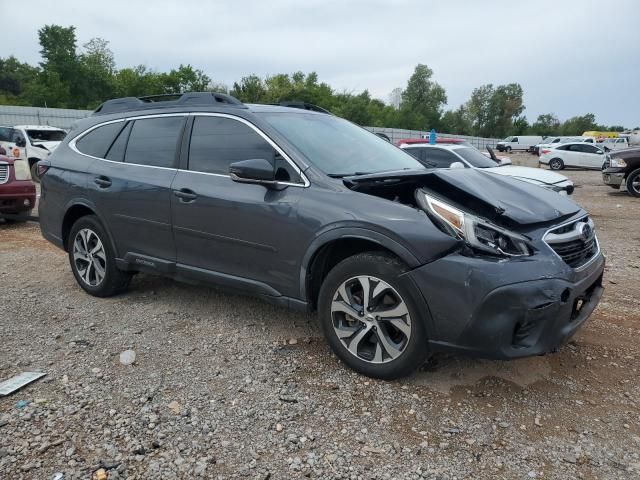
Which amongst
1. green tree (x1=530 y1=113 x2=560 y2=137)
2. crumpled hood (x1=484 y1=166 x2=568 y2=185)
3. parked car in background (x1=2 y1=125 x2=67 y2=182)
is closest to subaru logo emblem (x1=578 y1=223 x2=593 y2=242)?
crumpled hood (x1=484 y1=166 x2=568 y2=185)

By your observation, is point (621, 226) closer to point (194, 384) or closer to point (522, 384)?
point (522, 384)

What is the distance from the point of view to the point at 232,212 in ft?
11.4

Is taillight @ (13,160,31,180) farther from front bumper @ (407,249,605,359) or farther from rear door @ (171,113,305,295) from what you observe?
front bumper @ (407,249,605,359)

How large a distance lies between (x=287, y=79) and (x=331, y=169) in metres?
67.7

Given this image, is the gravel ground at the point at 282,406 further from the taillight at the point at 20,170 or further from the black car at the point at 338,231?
the taillight at the point at 20,170

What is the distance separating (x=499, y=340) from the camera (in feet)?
8.62

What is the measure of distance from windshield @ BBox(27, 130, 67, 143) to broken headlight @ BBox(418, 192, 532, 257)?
15.8 metres

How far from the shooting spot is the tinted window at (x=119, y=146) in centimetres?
436

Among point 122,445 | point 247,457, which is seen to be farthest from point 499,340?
A: point 122,445

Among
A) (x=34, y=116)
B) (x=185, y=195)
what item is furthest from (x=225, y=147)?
(x=34, y=116)

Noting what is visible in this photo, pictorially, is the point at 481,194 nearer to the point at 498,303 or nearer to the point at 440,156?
the point at 498,303

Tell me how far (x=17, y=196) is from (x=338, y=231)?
7470 millimetres

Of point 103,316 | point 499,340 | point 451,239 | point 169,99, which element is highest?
point 169,99

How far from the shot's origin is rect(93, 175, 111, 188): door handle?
14.0ft
